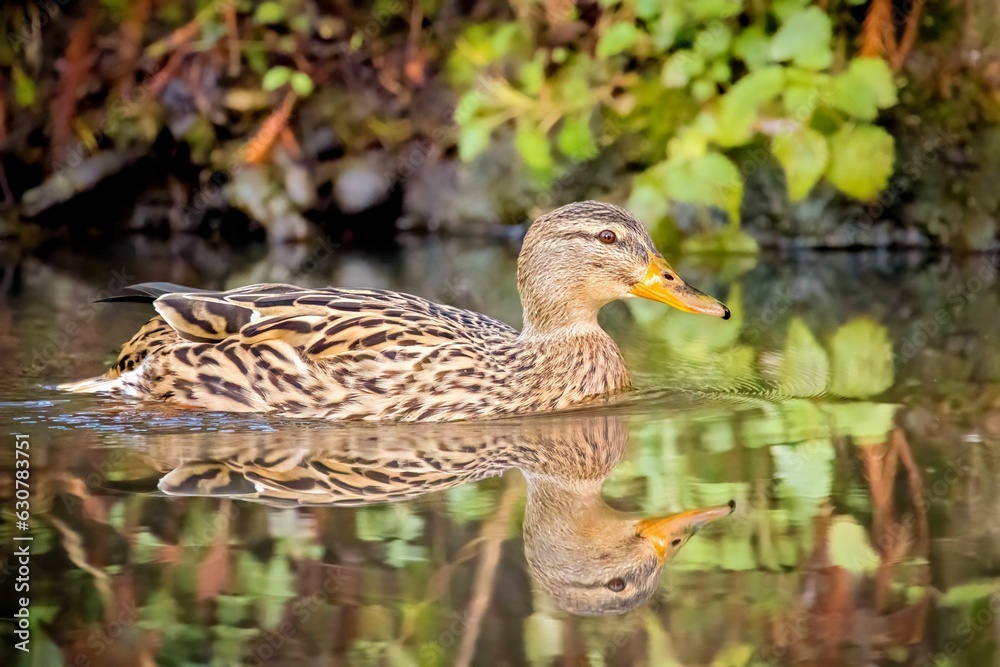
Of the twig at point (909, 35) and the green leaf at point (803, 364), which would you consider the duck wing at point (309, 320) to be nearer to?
the green leaf at point (803, 364)

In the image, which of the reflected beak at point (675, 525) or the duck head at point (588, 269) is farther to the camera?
the duck head at point (588, 269)

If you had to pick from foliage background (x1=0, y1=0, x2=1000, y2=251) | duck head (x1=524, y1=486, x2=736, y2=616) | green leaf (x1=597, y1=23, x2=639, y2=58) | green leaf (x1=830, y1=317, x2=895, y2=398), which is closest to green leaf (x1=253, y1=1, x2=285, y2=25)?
foliage background (x1=0, y1=0, x2=1000, y2=251)

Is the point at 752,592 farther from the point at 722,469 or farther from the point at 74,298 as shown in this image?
the point at 74,298

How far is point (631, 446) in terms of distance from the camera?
5.73 metres

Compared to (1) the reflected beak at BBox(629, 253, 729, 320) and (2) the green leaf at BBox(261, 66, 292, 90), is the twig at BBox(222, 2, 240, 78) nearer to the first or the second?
(2) the green leaf at BBox(261, 66, 292, 90)

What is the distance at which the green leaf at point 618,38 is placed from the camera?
Result: 11.6 metres

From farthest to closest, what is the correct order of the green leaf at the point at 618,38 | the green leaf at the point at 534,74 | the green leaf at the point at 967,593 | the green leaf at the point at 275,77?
the green leaf at the point at 275,77, the green leaf at the point at 534,74, the green leaf at the point at 618,38, the green leaf at the point at 967,593

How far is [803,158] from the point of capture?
10.9m

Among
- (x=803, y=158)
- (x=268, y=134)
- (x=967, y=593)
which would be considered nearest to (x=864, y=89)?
(x=803, y=158)

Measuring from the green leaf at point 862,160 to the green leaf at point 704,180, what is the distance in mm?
691

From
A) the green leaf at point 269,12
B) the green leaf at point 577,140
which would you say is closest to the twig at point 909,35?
the green leaf at point 577,140

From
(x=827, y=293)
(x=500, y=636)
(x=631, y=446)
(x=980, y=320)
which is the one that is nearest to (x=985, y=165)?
(x=827, y=293)

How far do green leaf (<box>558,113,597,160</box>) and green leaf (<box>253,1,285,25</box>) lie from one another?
2.74m

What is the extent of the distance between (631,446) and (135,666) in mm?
2584
